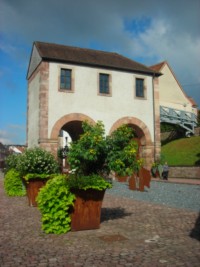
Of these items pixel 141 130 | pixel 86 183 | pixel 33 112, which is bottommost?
pixel 86 183

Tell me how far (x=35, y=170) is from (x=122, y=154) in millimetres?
4440

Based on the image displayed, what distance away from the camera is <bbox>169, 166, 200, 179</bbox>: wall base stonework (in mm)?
24030

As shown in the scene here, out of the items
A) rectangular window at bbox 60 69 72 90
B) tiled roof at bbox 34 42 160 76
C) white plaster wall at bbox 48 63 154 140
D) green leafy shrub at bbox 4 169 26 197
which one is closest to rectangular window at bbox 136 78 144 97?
white plaster wall at bbox 48 63 154 140

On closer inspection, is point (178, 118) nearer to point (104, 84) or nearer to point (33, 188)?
point (104, 84)

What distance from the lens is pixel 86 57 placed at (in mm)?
23719

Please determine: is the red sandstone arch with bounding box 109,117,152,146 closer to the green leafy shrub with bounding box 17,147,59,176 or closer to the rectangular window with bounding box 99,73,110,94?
the rectangular window with bounding box 99,73,110,94

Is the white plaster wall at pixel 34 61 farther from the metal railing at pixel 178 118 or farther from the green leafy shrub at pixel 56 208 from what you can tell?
the green leafy shrub at pixel 56 208

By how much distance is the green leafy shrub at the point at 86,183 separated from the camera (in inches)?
270

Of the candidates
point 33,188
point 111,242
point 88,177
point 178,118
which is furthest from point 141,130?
point 111,242

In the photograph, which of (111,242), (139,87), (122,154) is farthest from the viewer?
(139,87)

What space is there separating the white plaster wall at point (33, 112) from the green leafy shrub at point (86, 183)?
49.4 feet

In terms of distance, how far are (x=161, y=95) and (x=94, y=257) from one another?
3805 centimetres

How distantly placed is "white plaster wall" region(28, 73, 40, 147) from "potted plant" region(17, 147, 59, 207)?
10.6m

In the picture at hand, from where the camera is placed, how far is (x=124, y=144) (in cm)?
790
